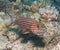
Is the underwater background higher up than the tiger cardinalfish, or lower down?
lower down

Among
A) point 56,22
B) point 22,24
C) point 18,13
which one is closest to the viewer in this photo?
point 22,24

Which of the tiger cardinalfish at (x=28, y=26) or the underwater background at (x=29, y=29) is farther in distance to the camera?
the underwater background at (x=29, y=29)

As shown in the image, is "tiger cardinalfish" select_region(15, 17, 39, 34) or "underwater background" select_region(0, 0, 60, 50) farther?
"underwater background" select_region(0, 0, 60, 50)

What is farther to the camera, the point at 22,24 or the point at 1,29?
the point at 1,29

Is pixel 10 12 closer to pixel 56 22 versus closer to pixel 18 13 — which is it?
pixel 18 13

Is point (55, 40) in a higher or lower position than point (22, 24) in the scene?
lower

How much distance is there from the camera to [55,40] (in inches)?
149

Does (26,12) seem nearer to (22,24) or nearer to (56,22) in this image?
(56,22)

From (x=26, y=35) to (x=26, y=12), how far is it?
1160 millimetres

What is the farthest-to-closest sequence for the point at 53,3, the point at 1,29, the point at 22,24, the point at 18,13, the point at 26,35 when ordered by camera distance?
the point at 53,3
the point at 18,13
the point at 1,29
the point at 26,35
the point at 22,24

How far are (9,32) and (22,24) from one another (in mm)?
510

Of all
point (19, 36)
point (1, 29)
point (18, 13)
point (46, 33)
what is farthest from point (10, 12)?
point (46, 33)

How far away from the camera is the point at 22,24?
366cm

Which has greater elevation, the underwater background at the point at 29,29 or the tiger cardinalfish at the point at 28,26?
the tiger cardinalfish at the point at 28,26
